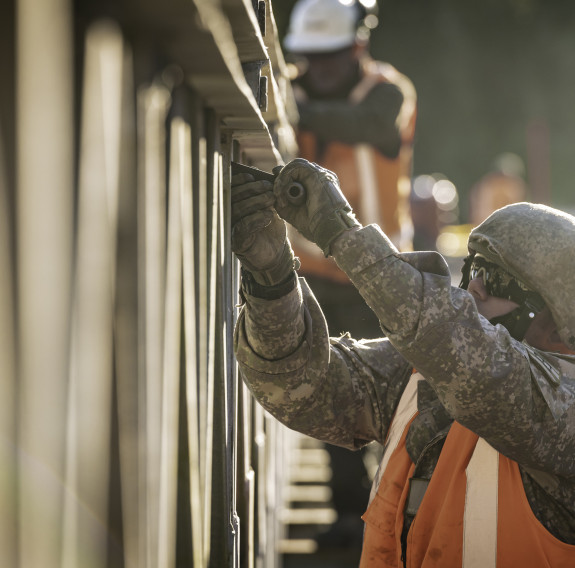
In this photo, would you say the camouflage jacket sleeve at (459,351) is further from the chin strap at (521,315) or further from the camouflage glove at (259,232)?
the chin strap at (521,315)

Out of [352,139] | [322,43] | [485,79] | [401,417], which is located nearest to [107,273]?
[401,417]

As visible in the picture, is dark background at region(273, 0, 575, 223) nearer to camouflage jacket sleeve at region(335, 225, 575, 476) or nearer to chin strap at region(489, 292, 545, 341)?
chin strap at region(489, 292, 545, 341)

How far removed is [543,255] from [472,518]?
2.52ft

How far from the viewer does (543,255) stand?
2.72 metres

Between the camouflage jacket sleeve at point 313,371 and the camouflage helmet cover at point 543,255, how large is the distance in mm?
437

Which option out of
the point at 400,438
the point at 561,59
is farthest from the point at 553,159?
the point at 400,438

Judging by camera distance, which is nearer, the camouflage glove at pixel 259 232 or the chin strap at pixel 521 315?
the camouflage glove at pixel 259 232

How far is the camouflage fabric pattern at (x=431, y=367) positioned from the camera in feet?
7.47

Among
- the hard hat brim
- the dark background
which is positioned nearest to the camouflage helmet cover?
the hard hat brim

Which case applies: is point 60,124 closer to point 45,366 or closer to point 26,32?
point 26,32

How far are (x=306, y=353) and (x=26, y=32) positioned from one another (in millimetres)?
1699

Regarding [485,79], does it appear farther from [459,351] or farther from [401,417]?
[459,351]

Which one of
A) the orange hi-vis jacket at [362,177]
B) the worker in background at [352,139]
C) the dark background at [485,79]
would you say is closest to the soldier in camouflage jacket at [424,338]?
the worker in background at [352,139]

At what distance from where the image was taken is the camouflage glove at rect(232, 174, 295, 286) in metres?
2.44
